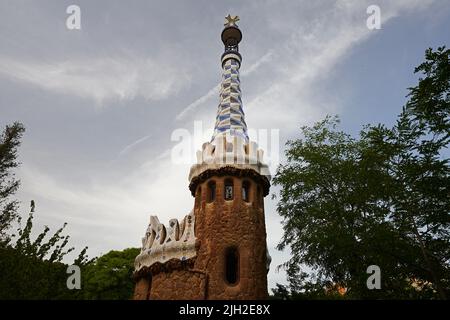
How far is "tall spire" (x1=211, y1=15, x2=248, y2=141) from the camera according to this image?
1393cm

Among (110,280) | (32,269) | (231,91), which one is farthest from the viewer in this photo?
(110,280)

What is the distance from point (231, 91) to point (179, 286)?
7340 millimetres

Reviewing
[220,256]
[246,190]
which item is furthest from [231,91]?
[220,256]

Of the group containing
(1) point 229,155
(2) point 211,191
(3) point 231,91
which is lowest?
(2) point 211,191

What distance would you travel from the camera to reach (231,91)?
1495 cm

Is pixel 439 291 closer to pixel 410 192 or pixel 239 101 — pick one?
pixel 410 192

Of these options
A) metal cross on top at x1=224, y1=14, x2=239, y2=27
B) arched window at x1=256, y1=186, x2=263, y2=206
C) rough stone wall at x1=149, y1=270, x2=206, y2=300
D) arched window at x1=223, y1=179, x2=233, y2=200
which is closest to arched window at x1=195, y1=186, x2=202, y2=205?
arched window at x1=223, y1=179, x2=233, y2=200

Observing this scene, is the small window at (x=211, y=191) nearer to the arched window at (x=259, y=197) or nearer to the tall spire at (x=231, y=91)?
the arched window at (x=259, y=197)

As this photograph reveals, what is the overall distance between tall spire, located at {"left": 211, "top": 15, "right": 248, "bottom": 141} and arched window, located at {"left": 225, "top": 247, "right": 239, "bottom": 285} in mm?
4061

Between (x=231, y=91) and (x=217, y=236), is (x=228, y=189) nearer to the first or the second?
(x=217, y=236)

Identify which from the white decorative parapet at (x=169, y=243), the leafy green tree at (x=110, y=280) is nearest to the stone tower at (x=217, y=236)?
the white decorative parapet at (x=169, y=243)

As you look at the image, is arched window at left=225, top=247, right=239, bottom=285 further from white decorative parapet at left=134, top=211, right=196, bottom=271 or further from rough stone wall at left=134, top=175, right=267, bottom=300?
white decorative parapet at left=134, top=211, right=196, bottom=271

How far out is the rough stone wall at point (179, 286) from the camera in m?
10.7
